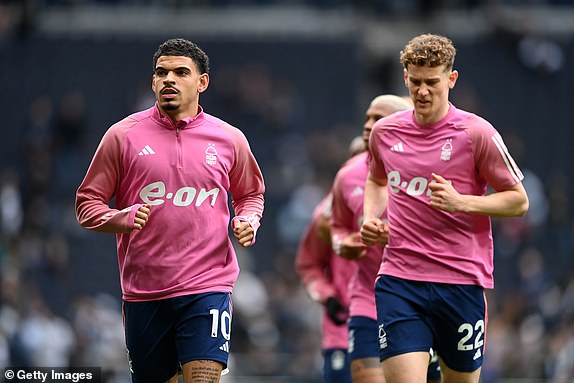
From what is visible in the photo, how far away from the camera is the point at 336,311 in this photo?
10.4m

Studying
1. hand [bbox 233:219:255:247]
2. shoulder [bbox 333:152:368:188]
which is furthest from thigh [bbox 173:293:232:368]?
shoulder [bbox 333:152:368:188]

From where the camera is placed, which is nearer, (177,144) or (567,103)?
(177,144)

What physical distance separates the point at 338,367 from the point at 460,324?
2.47 m

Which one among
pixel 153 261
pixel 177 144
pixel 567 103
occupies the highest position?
pixel 567 103

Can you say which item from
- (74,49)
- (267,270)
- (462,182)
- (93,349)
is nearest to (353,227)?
(462,182)

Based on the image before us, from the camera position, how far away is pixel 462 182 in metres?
8.08

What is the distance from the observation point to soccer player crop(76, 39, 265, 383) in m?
7.75

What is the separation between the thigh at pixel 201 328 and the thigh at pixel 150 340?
109 mm

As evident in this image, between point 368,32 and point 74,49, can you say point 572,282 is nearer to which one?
point 368,32

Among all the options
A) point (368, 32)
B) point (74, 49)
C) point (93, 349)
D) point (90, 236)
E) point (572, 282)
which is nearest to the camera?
point (93, 349)

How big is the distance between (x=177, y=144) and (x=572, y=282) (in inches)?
485

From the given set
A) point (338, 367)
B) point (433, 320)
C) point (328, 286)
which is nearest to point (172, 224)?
point (433, 320)

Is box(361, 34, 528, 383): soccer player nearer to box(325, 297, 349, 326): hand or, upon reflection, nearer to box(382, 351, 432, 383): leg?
box(382, 351, 432, 383): leg

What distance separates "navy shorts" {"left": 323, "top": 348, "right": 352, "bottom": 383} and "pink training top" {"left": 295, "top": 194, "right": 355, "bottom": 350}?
5 centimetres
